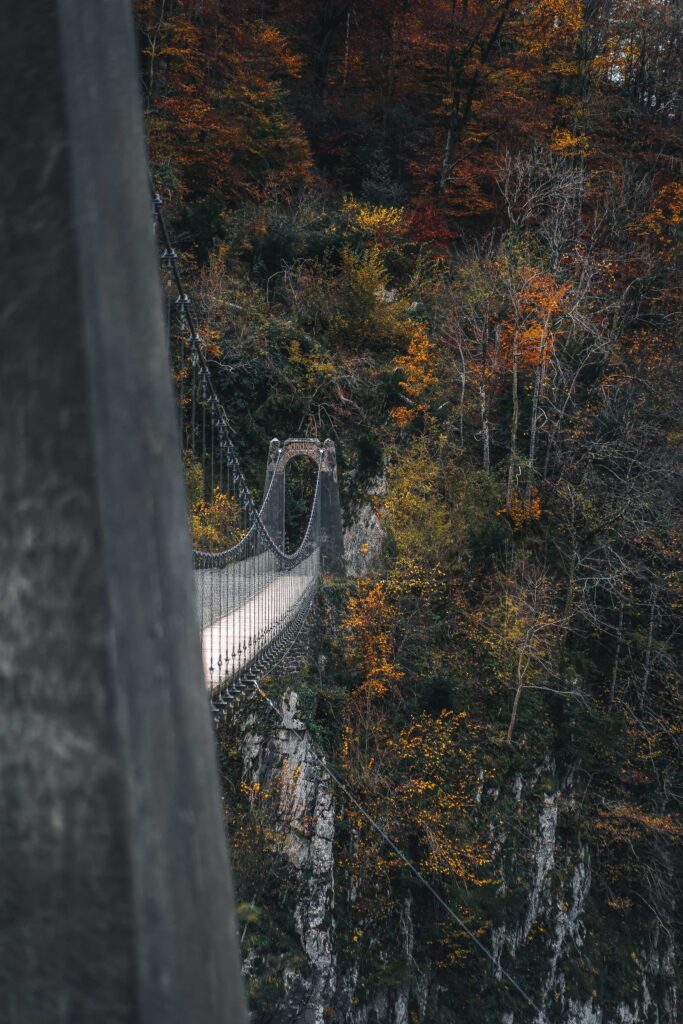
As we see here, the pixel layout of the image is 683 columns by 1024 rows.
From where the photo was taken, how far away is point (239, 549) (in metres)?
5.54

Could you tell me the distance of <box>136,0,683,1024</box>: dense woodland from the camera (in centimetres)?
967

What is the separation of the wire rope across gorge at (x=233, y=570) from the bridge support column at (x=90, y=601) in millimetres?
2526

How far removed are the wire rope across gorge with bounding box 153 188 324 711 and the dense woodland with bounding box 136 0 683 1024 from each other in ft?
6.04

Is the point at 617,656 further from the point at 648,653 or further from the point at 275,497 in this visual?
the point at 275,497

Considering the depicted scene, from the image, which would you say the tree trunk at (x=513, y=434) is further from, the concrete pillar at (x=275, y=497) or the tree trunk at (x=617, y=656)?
the concrete pillar at (x=275, y=497)

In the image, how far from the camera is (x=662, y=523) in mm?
10984

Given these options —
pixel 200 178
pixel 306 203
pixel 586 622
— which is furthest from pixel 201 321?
pixel 586 622

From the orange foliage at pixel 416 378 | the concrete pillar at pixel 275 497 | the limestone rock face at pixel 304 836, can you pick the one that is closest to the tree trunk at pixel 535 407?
the orange foliage at pixel 416 378

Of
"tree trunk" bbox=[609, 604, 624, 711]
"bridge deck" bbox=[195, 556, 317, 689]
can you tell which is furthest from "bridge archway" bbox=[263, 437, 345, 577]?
"tree trunk" bbox=[609, 604, 624, 711]

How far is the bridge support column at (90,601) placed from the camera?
329mm

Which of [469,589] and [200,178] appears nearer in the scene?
[469,589]

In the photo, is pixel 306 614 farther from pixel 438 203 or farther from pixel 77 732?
pixel 438 203

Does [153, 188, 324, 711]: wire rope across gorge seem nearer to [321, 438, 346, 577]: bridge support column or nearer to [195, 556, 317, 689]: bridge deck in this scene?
[195, 556, 317, 689]: bridge deck

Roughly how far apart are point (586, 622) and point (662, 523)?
206 centimetres
